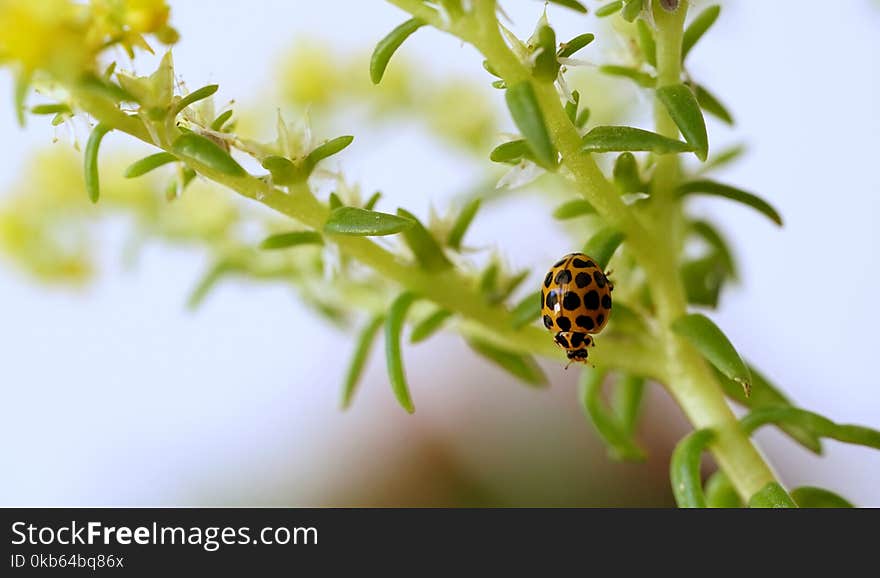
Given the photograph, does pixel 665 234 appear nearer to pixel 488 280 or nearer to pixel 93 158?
pixel 488 280

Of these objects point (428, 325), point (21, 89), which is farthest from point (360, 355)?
point (21, 89)

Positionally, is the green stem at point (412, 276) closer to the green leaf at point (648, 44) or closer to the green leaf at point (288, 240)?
the green leaf at point (288, 240)

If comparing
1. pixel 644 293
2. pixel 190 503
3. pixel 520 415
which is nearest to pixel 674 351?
pixel 644 293

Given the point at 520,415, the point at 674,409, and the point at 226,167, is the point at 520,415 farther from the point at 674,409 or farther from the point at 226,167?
the point at 226,167

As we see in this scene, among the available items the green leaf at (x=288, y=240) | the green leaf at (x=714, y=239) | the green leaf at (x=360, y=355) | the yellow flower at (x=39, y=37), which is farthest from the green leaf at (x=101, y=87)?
the green leaf at (x=714, y=239)

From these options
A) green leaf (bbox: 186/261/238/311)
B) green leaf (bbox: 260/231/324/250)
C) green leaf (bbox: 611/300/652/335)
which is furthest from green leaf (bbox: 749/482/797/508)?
green leaf (bbox: 186/261/238/311)
